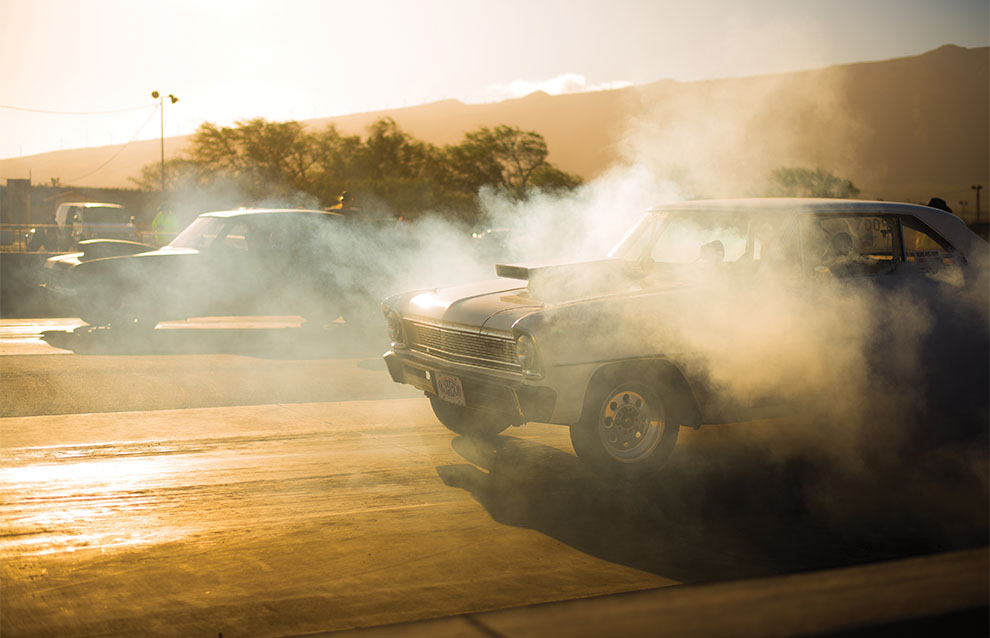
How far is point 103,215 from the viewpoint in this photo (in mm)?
29500

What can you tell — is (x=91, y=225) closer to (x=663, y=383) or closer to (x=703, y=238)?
(x=703, y=238)

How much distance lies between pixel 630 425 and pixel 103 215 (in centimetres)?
2743

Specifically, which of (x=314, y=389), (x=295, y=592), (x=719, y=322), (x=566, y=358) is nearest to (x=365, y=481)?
(x=566, y=358)

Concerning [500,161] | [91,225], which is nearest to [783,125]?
[91,225]

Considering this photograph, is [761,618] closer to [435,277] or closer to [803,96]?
[435,277]

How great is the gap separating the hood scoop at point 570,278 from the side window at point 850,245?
3.63ft

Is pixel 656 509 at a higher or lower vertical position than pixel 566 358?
lower

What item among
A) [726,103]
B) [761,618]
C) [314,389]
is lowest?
[314,389]

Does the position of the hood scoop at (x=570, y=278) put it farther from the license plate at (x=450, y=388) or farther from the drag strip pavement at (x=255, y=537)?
the drag strip pavement at (x=255, y=537)

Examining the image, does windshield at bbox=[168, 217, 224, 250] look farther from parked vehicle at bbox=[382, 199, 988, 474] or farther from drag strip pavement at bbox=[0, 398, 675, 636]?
parked vehicle at bbox=[382, 199, 988, 474]

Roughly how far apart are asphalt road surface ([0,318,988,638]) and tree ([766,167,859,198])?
4223cm

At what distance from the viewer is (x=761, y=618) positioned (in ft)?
7.09

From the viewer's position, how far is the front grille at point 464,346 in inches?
209

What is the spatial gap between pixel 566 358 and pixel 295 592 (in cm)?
197
